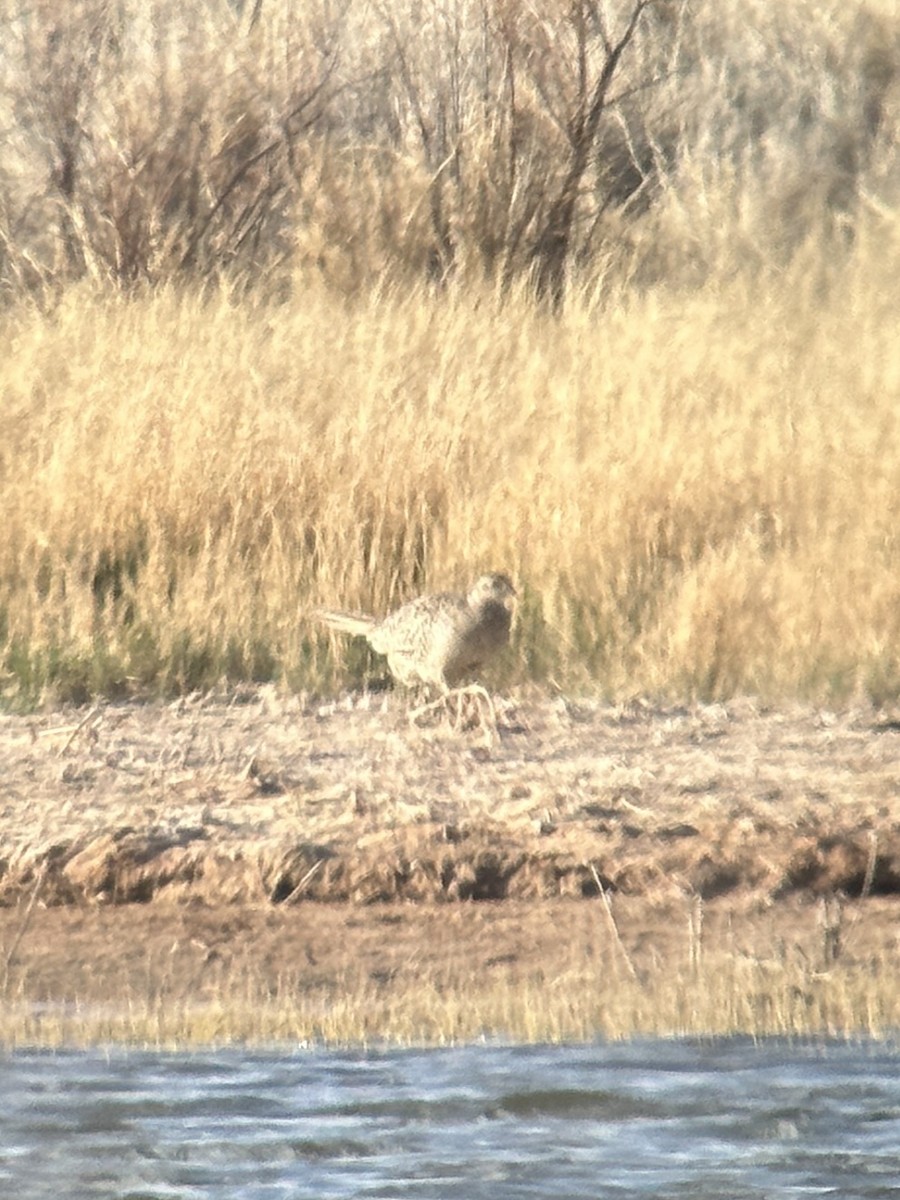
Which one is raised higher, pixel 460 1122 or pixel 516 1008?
pixel 460 1122

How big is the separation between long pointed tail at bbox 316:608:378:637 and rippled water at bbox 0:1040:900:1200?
2923mm

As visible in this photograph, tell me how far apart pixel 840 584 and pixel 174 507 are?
234 centimetres

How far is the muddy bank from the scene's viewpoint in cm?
582

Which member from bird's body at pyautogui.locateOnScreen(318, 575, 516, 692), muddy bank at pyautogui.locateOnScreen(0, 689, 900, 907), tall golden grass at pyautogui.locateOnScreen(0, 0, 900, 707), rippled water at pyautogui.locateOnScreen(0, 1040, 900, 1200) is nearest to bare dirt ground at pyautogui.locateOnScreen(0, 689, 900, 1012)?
muddy bank at pyautogui.locateOnScreen(0, 689, 900, 907)

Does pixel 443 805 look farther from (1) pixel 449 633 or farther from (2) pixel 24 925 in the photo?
(2) pixel 24 925

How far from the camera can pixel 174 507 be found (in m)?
8.70

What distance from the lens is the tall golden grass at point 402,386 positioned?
25.7ft

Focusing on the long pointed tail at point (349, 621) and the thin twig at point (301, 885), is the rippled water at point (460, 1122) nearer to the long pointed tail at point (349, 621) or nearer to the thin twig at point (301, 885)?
the thin twig at point (301, 885)

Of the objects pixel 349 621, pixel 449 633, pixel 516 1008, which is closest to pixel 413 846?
pixel 516 1008

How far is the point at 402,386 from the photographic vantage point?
949 centimetres

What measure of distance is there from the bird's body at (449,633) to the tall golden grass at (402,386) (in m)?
0.43

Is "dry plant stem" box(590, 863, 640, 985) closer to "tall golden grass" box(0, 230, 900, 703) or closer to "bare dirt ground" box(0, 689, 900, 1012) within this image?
"bare dirt ground" box(0, 689, 900, 1012)

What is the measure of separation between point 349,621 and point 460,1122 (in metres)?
3.35

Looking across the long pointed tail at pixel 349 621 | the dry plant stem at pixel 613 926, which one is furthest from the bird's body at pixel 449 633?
the dry plant stem at pixel 613 926
